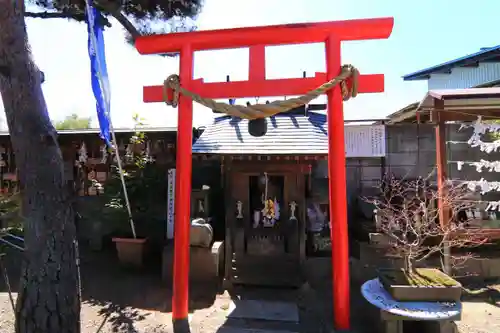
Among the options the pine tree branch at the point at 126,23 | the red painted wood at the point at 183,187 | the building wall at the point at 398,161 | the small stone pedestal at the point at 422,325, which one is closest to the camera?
the small stone pedestal at the point at 422,325

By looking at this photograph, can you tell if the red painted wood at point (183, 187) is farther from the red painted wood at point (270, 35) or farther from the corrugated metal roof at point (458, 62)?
the corrugated metal roof at point (458, 62)

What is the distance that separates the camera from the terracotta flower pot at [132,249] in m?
7.47

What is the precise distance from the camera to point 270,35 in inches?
165

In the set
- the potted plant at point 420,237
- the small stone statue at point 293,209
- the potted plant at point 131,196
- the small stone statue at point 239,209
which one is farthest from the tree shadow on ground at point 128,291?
the potted plant at point 420,237

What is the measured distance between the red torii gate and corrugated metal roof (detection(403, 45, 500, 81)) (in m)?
13.4

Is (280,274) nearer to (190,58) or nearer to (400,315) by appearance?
(400,315)

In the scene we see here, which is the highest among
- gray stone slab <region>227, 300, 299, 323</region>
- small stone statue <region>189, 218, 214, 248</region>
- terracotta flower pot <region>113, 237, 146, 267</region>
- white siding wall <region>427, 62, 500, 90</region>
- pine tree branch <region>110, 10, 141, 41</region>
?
white siding wall <region>427, 62, 500, 90</region>

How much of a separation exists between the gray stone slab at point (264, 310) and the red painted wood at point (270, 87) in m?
3.70

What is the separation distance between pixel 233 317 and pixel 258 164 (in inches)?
118

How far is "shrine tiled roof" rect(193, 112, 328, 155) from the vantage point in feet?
21.3

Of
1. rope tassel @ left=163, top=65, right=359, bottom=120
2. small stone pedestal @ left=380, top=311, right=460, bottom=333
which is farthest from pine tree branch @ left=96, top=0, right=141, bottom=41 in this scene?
small stone pedestal @ left=380, top=311, right=460, bottom=333

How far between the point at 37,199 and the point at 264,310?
13.2ft

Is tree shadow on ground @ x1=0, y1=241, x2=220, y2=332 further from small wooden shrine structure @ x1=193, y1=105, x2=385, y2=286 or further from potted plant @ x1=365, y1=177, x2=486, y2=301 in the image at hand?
potted plant @ x1=365, y1=177, x2=486, y2=301

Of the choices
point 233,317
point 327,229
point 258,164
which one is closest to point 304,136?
point 258,164
